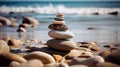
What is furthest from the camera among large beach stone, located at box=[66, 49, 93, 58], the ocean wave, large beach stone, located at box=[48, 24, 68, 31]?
the ocean wave

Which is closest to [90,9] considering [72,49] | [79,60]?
[72,49]

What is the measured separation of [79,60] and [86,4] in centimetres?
819

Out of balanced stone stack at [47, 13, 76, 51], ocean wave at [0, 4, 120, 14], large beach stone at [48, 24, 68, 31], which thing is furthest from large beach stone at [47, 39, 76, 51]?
ocean wave at [0, 4, 120, 14]

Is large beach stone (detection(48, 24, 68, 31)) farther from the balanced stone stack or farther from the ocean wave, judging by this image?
the ocean wave

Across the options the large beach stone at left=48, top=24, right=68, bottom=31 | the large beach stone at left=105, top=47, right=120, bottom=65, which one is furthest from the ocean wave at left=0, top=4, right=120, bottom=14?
the large beach stone at left=105, top=47, right=120, bottom=65

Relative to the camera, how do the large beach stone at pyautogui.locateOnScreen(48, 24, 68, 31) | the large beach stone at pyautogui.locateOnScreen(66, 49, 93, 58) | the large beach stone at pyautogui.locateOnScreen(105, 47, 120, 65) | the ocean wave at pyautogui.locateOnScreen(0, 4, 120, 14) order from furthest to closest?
the ocean wave at pyautogui.locateOnScreen(0, 4, 120, 14)
the large beach stone at pyautogui.locateOnScreen(48, 24, 68, 31)
the large beach stone at pyautogui.locateOnScreen(66, 49, 93, 58)
the large beach stone at pyautogui.locateOnScreen(105, 47, 120, 65)

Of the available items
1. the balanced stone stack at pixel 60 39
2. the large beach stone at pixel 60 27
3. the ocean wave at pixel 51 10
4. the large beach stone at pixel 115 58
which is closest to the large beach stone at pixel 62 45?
the balanced stone stack at pixel 60 39

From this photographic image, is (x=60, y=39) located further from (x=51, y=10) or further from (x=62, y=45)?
(x=51, y=10)

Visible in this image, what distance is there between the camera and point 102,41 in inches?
154

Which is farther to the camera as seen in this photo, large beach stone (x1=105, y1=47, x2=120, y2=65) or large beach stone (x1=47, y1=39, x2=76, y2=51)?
large beach stone (x1=47, y1=39, x2=76, y2=51)

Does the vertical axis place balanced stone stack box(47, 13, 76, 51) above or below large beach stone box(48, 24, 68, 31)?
below

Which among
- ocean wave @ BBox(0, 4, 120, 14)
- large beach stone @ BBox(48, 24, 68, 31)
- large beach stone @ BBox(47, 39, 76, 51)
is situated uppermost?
large beach stone @ BBox(48, 24, 68, 31)

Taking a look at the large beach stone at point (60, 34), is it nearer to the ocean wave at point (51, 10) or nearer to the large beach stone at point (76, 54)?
the large beach stone at point (76, 54)

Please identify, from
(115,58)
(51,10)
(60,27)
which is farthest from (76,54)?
(51,10)
